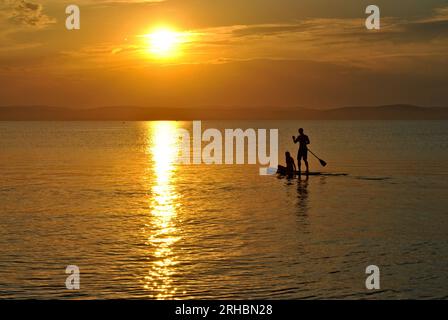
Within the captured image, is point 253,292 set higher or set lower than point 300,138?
lower

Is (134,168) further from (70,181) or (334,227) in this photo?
(334,227)

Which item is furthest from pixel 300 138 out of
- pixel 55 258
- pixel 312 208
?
pixel 55 258

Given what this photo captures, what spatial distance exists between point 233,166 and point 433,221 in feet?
96.5

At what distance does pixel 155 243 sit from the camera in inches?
730

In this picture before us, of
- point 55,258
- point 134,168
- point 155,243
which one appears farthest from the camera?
point 134,168

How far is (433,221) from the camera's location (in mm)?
22062
